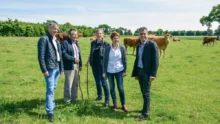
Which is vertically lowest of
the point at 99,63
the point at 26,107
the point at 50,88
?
the point at 26,107

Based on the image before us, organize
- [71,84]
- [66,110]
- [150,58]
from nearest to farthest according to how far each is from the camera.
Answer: [150,58] < [66,110] < [71,84]

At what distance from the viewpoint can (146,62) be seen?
5504 mm

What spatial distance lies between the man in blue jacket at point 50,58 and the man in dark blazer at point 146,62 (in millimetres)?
1934

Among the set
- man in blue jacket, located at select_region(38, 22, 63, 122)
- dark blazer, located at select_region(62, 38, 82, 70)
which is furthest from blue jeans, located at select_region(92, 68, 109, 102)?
man in blue jacket, located at select_region(38, 22, 63, 122)

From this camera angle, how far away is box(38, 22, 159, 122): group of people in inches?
212

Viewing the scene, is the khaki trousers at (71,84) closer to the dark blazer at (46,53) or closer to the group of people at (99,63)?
the group of people at (99,63)

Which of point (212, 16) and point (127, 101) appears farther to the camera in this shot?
point (212, 16)

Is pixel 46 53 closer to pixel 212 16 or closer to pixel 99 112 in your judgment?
pixel 99 112

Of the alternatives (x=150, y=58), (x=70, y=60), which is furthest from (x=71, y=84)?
(x=150, y=58)

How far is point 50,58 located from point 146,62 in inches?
85.4

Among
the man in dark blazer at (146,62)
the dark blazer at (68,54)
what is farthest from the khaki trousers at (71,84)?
the man in dark blazer at (146,62)

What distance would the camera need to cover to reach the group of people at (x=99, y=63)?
539cm

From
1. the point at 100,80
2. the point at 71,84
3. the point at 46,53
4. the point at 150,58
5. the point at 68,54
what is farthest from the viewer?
the point at 100,80

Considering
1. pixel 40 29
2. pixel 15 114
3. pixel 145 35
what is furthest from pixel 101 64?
pixel 40 29
